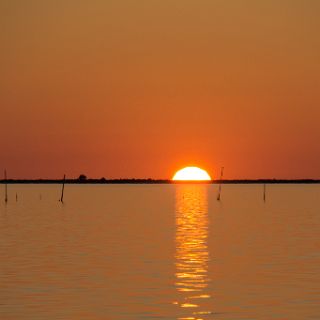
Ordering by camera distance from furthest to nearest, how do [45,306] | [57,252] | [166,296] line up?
[57,252], [166,296], [45,306]

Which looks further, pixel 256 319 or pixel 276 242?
pixel 276 242

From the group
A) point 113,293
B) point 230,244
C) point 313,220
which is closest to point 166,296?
point 113,293

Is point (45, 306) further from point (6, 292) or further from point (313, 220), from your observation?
point (313, 220)

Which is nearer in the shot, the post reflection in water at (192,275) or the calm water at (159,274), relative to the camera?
the post reflection in water at (192,275)

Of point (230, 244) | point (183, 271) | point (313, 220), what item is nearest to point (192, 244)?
point (230, 244)

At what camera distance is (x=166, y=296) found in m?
35.7

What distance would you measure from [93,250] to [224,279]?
55.3 feet

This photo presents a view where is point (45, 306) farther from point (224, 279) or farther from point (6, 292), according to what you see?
point (224, 279)

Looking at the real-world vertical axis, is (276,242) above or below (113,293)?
above

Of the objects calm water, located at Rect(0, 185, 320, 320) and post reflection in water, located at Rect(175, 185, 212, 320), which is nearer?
post reflection in water, located at Rect(175, 185, 212, 320)

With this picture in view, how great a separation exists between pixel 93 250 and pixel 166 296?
70.3ft

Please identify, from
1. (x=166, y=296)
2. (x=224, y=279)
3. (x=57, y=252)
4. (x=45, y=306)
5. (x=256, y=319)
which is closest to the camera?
(x=256, y=319)

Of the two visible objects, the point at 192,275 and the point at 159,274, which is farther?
the point at 159,274

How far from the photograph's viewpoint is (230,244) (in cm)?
6231
